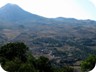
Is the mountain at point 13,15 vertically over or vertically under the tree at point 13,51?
under

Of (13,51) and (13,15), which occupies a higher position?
(13,51)

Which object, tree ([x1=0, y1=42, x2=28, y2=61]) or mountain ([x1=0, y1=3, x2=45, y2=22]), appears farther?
mountain ([x1=0, y1=3, x2=45, y2=22])

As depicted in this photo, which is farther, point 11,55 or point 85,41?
point 85,41

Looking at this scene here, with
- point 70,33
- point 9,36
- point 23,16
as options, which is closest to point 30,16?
point 23,16

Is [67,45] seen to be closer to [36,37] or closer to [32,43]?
[32,43]

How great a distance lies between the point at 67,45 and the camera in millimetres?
91062

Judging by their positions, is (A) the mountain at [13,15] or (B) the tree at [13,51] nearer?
(B) the tree at [13,51]

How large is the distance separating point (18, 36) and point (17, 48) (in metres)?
86.7

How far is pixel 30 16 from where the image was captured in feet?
599

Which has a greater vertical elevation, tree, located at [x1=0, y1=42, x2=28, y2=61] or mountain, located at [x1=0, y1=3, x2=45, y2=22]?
tree, located at [x1=0, y1=42, x2=28, y2=61]

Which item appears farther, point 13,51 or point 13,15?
point 13,15

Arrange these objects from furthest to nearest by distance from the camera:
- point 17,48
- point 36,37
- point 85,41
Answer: point 36,37, point 85,41, point 17,48

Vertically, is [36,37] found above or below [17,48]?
below

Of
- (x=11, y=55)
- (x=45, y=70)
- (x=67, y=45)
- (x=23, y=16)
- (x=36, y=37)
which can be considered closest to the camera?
(x=45, y=70)
